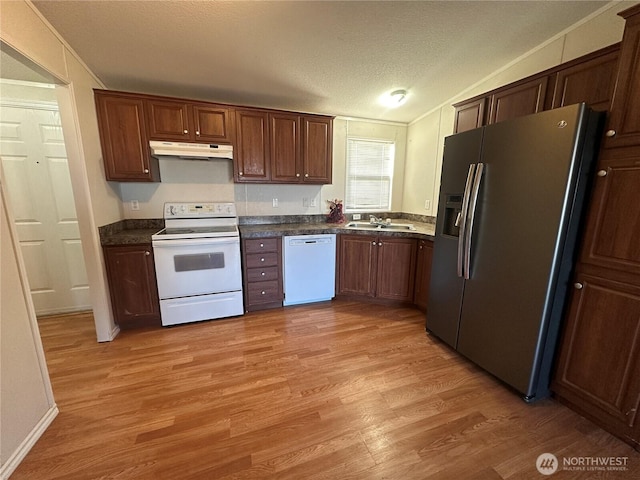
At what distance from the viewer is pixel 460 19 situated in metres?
1.75

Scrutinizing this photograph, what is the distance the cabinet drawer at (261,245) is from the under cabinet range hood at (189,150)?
924 millimetres

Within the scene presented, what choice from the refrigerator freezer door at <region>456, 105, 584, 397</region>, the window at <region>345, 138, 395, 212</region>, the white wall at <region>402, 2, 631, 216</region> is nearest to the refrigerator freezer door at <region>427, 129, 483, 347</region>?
the refrigerator freezer door at <region>456, 105, 584, 397</region>

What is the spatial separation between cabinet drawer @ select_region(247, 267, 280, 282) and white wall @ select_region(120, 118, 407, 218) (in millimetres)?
819

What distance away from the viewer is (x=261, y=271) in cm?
280

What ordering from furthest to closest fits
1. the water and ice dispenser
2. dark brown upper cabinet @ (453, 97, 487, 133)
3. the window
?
the window, dark brown upper cabinet @ (453, 97, 487, 133), the water and ice dispenser

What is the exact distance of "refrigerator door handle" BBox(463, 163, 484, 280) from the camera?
1.72m

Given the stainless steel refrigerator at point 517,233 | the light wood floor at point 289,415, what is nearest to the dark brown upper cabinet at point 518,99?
the stainless steel refrigerator at point 517,233

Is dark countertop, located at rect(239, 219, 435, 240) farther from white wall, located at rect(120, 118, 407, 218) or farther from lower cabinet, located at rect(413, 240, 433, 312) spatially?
white wall, located at rect(120, 118, 407, 218)

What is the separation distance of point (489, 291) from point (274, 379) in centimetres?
167

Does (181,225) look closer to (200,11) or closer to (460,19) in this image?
(200,11)

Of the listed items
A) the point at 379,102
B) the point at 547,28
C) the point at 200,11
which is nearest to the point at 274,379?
the point at 200,11

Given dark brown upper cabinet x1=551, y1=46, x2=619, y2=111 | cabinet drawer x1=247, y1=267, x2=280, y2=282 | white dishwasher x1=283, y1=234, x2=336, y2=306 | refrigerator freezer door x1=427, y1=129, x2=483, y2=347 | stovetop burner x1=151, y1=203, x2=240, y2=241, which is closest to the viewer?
dark brown upper cabinet x1=551, y1=46, x2=619, y2=111

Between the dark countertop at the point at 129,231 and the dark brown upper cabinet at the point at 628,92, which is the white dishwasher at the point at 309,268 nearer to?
the dark countertop at the point at 129,231

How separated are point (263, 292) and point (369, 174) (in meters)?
2.23
